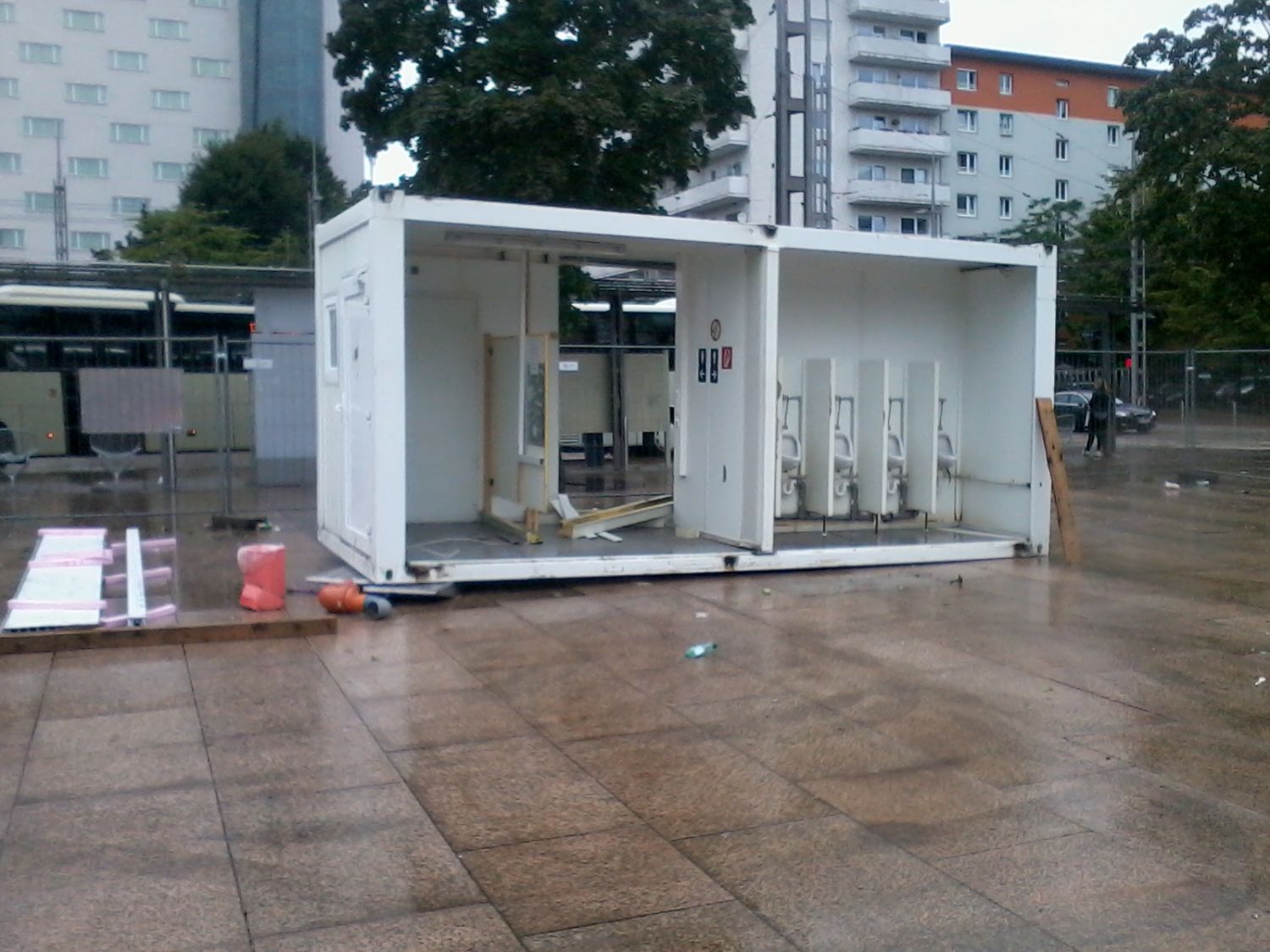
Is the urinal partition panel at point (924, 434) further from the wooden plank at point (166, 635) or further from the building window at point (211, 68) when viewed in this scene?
the building window at point (211, 68)

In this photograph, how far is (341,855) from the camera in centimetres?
528

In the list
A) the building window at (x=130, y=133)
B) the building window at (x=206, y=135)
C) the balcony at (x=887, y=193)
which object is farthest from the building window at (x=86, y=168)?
the balcony at (x=887, y=193)

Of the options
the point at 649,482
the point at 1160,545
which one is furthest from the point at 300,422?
the point at 1160,545

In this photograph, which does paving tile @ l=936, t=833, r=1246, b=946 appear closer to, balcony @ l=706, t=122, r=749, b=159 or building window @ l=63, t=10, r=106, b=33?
balcony @ l=706, t=122, r=749, b=159

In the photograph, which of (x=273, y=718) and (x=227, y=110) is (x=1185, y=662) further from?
(x=227, y=110)

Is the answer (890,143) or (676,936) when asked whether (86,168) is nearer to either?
(890,143)

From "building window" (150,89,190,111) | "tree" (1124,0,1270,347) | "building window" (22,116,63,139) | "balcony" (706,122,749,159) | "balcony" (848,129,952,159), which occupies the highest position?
"building window" (150,89,190,111)

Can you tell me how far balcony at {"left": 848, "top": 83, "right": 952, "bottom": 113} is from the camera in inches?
2699

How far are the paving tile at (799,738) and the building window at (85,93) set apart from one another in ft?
237

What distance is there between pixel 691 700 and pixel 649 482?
43.9 ft

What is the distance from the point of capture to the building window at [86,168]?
69.7 m

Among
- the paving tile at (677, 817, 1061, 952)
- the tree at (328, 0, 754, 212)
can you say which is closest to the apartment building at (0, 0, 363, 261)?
the tree at (328, 0, 754, 212)

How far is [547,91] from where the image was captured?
20172 millimetres

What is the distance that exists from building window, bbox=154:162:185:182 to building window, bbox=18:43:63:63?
707cm
